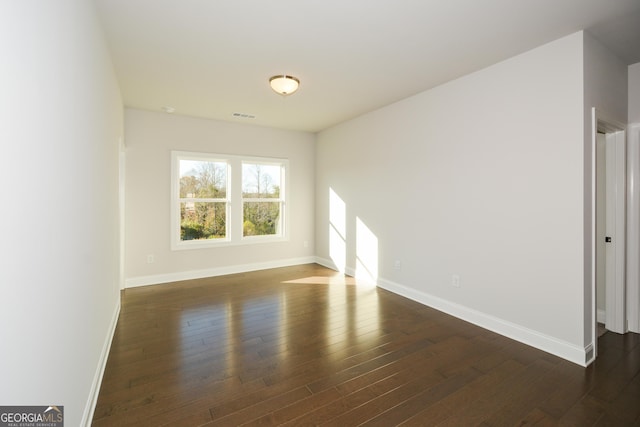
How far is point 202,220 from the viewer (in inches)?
209

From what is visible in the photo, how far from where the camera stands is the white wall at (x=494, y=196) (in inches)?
103

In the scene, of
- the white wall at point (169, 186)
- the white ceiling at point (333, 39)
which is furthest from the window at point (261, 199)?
the white ceiling at point (333, 39)

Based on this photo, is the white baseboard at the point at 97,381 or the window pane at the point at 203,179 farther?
the window pane at the point at 203,179

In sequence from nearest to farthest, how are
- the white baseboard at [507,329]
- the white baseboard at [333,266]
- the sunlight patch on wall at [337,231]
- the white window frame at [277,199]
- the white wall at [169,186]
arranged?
the white baseboard at [507,329]
the white wall at [169,186]
the white baseboard at [333,266]
the sunlight patch on wall at [337,231]
the white window frame at [277,199]

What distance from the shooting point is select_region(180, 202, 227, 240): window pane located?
5.15 m

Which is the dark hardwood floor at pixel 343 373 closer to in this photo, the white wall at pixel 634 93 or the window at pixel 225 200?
the window at pixel 225 200

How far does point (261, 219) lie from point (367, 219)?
2.19 metres

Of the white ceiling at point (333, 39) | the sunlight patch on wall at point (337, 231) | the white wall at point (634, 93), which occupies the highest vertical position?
the white ceiling at point (333, 39)

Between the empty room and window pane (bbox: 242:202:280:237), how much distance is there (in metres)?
1.37

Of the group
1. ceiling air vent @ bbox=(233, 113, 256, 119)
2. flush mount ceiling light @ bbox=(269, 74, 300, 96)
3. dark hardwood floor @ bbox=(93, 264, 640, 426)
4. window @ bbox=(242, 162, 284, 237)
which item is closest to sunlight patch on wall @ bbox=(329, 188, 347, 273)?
window @ bbox=(242, 162, 284, 237)

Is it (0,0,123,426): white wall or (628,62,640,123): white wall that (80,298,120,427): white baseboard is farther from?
(628,62,640,123): white wall

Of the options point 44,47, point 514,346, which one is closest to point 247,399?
point 44,47

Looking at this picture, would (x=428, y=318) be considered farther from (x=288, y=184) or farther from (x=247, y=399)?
(x=288, y=184)

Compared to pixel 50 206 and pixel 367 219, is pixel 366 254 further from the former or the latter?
pixel 50 206
